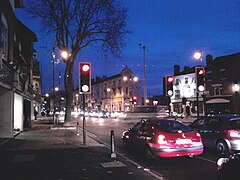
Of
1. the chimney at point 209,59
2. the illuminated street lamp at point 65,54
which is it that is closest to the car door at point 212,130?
the illuminated street lamp at point 65,54

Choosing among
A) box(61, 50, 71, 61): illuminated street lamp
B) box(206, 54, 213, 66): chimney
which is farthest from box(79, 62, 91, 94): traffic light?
box(206, 54, 213, 66): chimney

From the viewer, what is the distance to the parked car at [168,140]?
9906 mm

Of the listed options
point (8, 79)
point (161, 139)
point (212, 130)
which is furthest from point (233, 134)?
point (8, 79)

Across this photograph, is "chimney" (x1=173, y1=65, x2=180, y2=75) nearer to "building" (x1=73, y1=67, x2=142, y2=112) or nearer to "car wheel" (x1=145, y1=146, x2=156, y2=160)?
"building" (x1=73, y1=67, x2=142, y2=112)

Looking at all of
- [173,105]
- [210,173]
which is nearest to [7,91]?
[210,173]

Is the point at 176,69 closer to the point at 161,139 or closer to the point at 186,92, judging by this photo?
the point at 186,92

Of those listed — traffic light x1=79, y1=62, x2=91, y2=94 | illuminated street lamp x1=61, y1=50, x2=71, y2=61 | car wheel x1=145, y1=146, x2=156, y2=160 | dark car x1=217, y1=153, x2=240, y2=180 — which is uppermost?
illuminated street lamp x1=61, y1=50, x2=71, y2=61

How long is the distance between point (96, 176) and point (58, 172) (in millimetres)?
1244

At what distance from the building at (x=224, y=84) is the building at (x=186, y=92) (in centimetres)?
298

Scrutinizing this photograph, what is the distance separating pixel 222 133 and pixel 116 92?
Result: 71.8 metres

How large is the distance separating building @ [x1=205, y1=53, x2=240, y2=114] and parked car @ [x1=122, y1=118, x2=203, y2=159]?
4181 centimetres

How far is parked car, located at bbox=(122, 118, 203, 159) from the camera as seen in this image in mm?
9906

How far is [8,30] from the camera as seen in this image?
65.4 ft

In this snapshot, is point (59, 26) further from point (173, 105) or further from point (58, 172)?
point (173, 105)
